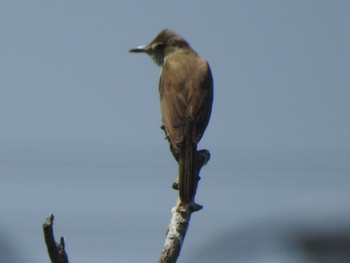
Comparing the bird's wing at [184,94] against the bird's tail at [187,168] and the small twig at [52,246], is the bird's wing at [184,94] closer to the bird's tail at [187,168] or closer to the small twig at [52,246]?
the bird's tail at [187,168]

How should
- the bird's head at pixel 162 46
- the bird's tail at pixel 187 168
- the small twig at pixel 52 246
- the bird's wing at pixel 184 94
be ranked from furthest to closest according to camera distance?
the bird's head at pixel 162 46 → the bird's wing at pixel 184 94 → the bird's tail at pixel 187 168 → the small twig at pixel 52 246

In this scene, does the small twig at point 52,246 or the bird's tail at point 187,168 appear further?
the bird's tail at point 187,168

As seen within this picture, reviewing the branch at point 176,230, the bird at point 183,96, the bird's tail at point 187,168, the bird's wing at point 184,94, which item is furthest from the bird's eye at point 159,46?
the branch at point 176,230

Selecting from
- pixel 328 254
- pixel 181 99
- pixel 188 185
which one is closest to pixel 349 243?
pixel 328 254

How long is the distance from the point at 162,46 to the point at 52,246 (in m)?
5.78

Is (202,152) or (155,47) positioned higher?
(155,47)

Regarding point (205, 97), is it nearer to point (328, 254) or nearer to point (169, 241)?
point (169, 241)

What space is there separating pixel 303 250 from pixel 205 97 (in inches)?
212

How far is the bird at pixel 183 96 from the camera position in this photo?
14.7 ft

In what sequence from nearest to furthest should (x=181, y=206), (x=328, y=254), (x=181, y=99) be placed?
(x=328, y=254) → (x=181, y=206) → (x=181, y=99)

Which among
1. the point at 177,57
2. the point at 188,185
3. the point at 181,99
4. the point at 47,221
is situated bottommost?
the point at 47,221

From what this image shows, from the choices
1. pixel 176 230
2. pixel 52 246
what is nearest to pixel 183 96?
pixel 176 230

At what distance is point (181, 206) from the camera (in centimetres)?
335

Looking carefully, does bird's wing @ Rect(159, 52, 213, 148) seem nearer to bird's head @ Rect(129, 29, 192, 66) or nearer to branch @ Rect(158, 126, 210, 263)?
bird's head @ Rect(129, 29, 192, 66)
